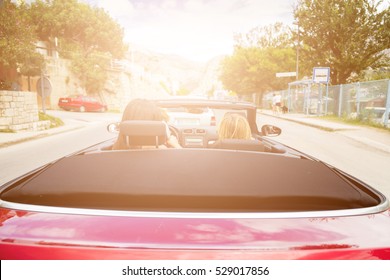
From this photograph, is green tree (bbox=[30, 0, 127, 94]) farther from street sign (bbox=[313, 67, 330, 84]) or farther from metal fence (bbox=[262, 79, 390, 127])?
street sign (bbox=[313, 67, 330, 84])

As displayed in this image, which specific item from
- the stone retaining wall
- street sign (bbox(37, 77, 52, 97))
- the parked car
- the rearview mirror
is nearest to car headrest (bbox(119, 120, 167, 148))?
the rearview mirror

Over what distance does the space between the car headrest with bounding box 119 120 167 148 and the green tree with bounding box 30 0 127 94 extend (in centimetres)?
4301

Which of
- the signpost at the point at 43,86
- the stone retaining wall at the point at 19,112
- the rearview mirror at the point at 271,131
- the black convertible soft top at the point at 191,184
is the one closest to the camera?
the black convertible soft top at the point at 191,184

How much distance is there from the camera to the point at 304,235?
127 cm

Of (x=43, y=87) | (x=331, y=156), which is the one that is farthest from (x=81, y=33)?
(x=331, y=156)

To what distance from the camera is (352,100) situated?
2148 cm

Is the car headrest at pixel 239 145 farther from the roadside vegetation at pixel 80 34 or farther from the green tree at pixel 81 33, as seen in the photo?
the green tree at pixel 81 33

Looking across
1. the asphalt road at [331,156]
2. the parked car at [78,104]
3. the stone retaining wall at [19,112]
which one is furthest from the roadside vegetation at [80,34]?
the asphalt road at [331,156]

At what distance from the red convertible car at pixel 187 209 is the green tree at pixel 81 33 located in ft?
142

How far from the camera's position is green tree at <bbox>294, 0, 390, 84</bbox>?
Answer: 2595cm

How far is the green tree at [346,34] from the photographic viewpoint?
2595 centimetres

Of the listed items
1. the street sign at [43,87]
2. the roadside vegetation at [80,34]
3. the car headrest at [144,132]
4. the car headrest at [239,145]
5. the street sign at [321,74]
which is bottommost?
the car headrest at [239,145]

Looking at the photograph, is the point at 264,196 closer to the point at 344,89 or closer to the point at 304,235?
the point at 304,235
